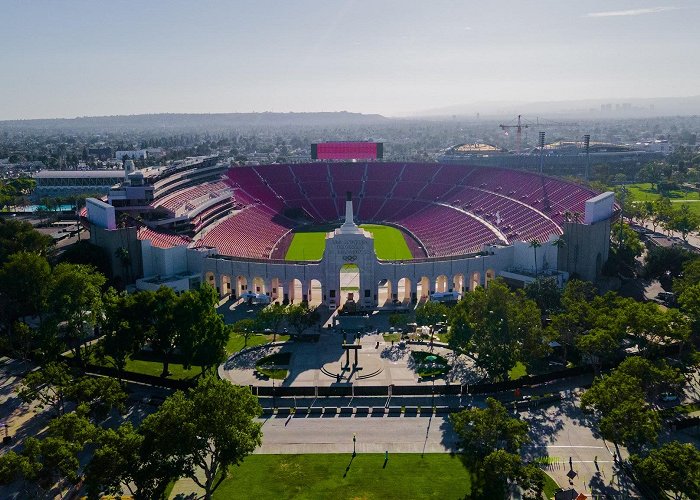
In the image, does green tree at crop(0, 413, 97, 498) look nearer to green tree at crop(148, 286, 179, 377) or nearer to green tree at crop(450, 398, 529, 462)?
green tree at crop(148, 286, 179, 377)

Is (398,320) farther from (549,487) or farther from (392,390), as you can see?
(549,487)

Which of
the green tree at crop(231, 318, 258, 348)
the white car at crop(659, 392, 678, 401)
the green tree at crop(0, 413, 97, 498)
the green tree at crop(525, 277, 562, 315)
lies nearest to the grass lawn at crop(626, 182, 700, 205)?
the green tree at crop(525, 277, 562, 315)

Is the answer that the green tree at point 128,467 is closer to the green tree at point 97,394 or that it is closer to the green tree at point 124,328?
the green tree at point 97,394

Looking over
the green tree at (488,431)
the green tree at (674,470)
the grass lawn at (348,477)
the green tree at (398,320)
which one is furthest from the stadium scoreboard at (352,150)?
the green tree at (674,470)

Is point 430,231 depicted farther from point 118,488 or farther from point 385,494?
point 118,488

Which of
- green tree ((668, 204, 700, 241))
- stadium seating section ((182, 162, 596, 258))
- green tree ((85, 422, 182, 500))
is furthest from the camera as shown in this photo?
green tree ((668, 204, 700, 241))

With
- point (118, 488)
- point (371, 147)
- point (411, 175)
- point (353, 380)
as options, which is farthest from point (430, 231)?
point (118, 488)
